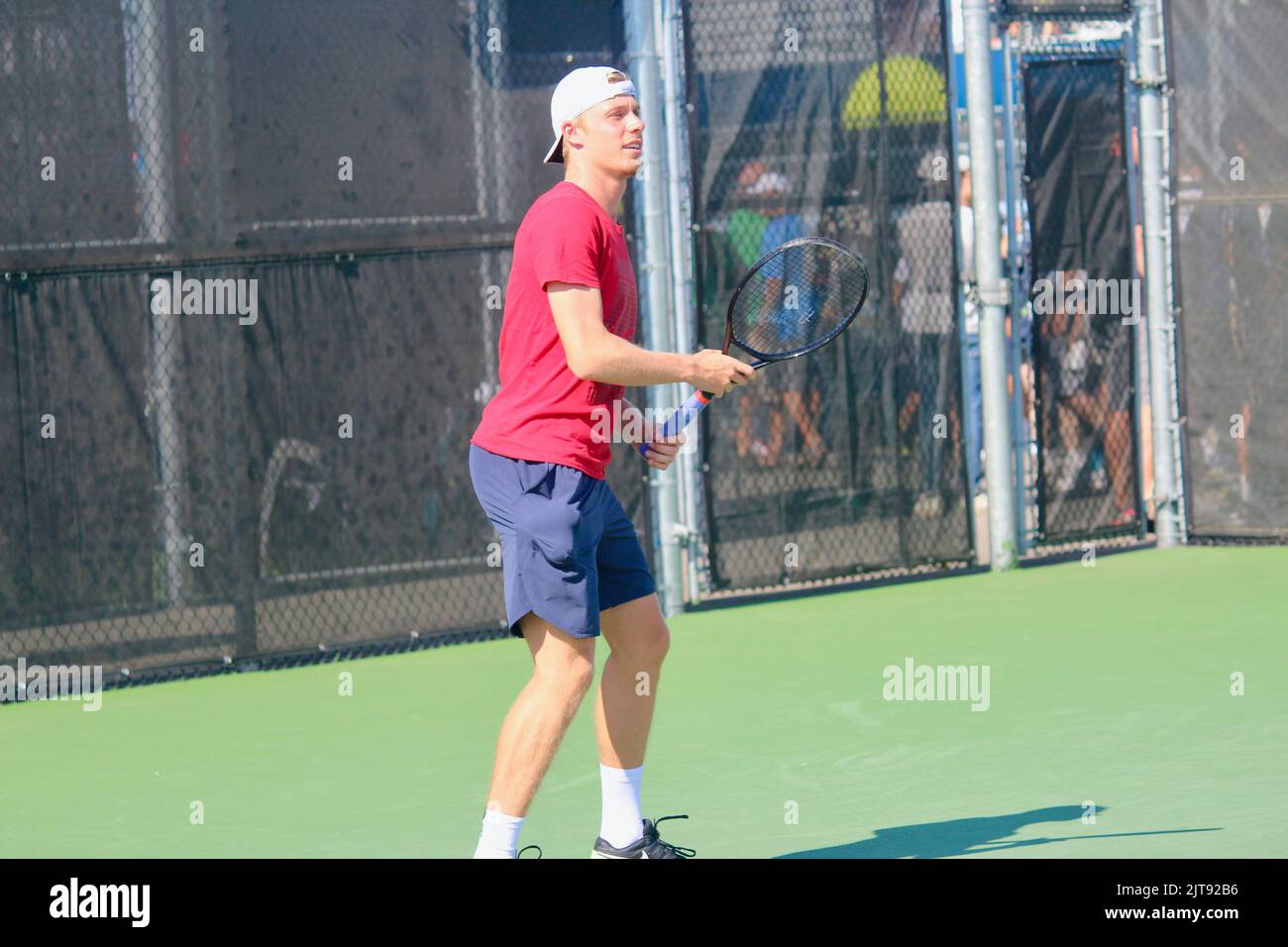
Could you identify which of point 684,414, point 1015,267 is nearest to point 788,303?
point 684,414

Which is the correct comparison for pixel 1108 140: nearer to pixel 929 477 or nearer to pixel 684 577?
pixel 929 477

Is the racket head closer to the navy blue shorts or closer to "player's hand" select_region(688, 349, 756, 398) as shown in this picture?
"player's hand" select_region(688, 349, 756, 398)

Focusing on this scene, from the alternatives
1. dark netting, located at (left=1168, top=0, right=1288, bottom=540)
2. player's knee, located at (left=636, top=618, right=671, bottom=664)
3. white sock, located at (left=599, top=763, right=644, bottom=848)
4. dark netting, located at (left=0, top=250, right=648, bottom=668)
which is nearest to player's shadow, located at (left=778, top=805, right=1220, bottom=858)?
white sock, located at (left=599, top=763, right=644, bottom=848)

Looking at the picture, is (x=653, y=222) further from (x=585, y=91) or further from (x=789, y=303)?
(x=585, y=91)

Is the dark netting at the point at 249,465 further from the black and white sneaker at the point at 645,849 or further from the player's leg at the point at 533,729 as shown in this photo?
the player's leg at the point at 533,729

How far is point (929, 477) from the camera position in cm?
952

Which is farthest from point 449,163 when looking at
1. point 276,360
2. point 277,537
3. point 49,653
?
point 49,653

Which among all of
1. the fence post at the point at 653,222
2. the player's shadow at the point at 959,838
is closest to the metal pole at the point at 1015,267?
the fence post at the point at 653,222

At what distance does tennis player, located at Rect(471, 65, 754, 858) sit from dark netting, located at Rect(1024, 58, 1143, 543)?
5486mm

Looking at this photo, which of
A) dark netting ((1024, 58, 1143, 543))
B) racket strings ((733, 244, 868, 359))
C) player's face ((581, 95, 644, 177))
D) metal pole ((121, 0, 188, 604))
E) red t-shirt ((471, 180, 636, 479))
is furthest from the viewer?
dark netting ((1024, 58, 1143, 543))

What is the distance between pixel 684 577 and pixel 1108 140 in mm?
3265

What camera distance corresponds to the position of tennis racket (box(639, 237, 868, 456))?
5285 millimetres

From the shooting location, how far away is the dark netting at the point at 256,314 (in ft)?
24.9

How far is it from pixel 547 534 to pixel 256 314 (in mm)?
3705
